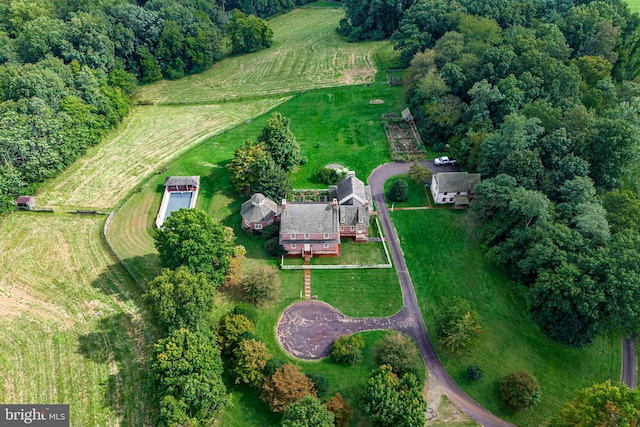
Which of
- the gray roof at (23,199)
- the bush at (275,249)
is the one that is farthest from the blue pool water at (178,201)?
the gray roof at (23,199)

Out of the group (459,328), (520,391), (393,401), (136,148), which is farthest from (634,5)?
(136,148)

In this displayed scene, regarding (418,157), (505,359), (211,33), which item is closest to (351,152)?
(418,157)

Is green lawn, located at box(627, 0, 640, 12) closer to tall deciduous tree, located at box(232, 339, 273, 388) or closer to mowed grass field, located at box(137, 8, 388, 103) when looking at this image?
mowed grass field, located at box(137, 8, 388, 103)

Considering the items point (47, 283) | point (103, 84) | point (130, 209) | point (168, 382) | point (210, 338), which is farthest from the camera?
point (103, 84)

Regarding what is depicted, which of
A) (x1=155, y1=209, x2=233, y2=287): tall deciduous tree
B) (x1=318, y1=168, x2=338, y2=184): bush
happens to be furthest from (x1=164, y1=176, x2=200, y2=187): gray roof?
(x1=318, y1=168, x2=338, y2=184): bush

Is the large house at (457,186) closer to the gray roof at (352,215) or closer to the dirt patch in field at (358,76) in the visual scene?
the gray roof at (352,215)

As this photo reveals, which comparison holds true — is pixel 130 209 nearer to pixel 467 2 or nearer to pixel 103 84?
pixel 103 84
